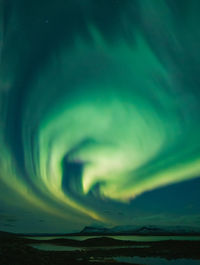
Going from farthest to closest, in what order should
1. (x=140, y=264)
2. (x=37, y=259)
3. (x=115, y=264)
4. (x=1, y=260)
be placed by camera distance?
1. (x=140, y=264)
2. (x=115, y=264)
3. (x=37, y=259)
4. (x=1, y=260)

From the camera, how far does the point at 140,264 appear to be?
109 ft

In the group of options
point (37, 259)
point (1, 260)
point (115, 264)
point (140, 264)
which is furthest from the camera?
point (140, 264)

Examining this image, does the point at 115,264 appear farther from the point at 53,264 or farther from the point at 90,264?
the point at 53,264

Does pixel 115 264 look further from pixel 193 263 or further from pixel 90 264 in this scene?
pixel 193 263

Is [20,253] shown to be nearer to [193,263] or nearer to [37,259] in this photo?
[37,259]

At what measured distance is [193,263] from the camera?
35.5 meters

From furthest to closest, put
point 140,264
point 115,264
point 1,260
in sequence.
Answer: point 140,264, point 115,264, point 1,260

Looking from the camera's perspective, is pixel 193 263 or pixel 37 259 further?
pixel 193 263

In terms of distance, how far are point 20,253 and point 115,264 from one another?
12.9 metres

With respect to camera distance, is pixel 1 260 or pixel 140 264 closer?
pixel 1 260

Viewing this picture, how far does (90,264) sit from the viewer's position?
3011 cm

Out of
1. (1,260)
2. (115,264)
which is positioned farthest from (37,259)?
(115,264)

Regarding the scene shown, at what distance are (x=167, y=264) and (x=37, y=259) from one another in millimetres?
18826

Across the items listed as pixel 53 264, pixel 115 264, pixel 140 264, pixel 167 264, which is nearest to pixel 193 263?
pixel 167 264
